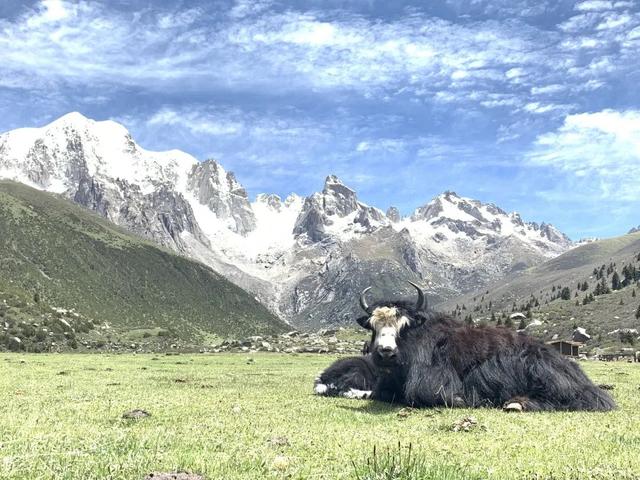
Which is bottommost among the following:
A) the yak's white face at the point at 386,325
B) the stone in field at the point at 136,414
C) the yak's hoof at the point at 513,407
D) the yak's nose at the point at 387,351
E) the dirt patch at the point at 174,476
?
the stone in field at the point at 136,414

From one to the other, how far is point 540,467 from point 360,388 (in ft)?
30.8

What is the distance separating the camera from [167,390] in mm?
16359

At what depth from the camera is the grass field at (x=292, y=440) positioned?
20.1 ft

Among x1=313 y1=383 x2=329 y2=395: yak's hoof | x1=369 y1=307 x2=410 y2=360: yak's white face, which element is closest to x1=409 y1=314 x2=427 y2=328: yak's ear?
x1=369 y1=307 x2=410 y2=360: yak's white face

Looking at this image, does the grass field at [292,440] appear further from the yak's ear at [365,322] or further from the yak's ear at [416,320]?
the yak's ear at [416,320]

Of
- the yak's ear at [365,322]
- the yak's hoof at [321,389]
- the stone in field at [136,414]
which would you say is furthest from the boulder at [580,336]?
the stone in field at [136,414]

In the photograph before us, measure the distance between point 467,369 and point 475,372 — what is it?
0.67 feet

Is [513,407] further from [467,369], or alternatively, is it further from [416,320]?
[416,320]

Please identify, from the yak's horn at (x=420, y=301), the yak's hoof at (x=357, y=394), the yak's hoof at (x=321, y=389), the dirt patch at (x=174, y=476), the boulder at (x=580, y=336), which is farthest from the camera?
the boulder at (x=580, y=336)

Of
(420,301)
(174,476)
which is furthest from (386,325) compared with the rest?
(174,476)

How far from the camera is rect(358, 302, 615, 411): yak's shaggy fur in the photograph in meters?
12.8

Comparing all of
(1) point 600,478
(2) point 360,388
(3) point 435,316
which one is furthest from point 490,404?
(1) point 600,478

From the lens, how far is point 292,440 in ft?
27.5

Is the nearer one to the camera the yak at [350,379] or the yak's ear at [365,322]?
the yak's ear at [365,322]
